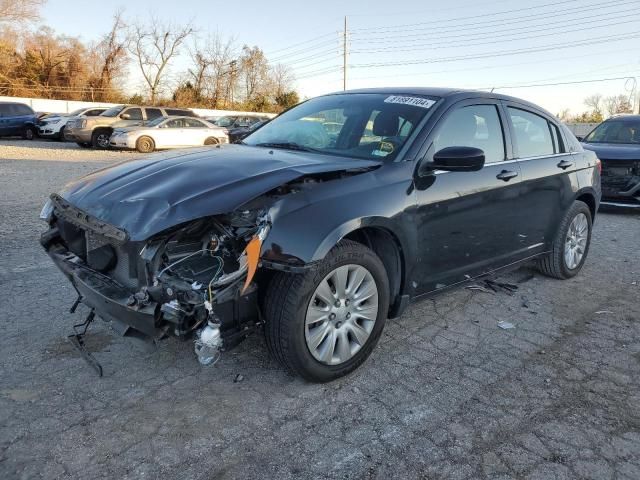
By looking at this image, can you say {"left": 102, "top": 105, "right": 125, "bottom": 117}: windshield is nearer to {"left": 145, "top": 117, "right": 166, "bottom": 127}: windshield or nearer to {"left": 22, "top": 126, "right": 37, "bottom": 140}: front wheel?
{"left": 145, "top": 117, "right": 166, "bottom": 127}: windshield

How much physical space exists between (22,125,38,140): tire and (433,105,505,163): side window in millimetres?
24593

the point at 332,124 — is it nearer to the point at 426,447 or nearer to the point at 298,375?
the point at 298,375

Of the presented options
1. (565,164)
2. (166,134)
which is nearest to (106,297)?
(565,164)

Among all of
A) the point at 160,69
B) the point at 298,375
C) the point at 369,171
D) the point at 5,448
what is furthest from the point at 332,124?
the point at 160,69

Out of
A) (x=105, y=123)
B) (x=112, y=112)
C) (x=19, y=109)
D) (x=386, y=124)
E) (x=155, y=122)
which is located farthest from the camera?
(x=19, y=109)

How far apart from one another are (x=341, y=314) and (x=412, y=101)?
175 cm

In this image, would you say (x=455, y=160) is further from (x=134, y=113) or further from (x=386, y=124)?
(x=134, y=113)

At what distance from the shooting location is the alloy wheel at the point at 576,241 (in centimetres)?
520

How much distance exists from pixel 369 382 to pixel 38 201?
757cm

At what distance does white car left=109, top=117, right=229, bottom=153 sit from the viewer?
18.0 metres

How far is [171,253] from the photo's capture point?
9.27ft

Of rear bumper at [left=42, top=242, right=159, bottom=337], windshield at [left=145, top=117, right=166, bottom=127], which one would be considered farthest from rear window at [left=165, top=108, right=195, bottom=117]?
rear bumper at [left=42, top=242, right=159, bottom=337]

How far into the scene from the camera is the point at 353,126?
12.6ft

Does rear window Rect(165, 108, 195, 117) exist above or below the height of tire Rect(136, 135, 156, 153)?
above
